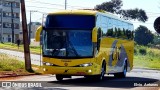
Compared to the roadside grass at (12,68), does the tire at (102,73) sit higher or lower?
higher

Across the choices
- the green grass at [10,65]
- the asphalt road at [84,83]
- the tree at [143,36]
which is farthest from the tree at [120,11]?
the asphalt road at [84,83]

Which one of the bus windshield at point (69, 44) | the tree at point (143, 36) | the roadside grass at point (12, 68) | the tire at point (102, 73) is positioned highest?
the bus windshield at point (69, 44)

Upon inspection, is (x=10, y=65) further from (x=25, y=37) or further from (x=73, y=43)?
(x=73, y=43)

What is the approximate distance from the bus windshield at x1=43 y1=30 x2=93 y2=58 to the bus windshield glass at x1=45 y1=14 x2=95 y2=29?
0.86 feet

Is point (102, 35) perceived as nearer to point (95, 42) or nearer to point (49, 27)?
point (95, 42)

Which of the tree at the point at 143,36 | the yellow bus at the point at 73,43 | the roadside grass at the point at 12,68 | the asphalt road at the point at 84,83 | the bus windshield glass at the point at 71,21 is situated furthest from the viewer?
the tree at the point at 143,36

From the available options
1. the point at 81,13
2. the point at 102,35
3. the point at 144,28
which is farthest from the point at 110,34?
the point at 144,28

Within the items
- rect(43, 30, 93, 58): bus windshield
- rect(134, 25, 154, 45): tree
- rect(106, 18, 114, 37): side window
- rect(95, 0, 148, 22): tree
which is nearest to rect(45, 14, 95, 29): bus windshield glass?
rect(43, 30, 93, 58): bus windshield

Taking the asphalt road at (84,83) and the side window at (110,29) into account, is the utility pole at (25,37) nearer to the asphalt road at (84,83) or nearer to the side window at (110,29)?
the asphalt road at (84,83)

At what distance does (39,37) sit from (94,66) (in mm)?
2950

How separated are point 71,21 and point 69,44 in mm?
1159

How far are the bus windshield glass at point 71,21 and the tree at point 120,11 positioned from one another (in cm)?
8863

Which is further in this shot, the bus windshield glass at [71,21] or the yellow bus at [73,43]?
the bus windshield glass at [71,21]

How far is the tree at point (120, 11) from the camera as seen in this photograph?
11081 centimetres
